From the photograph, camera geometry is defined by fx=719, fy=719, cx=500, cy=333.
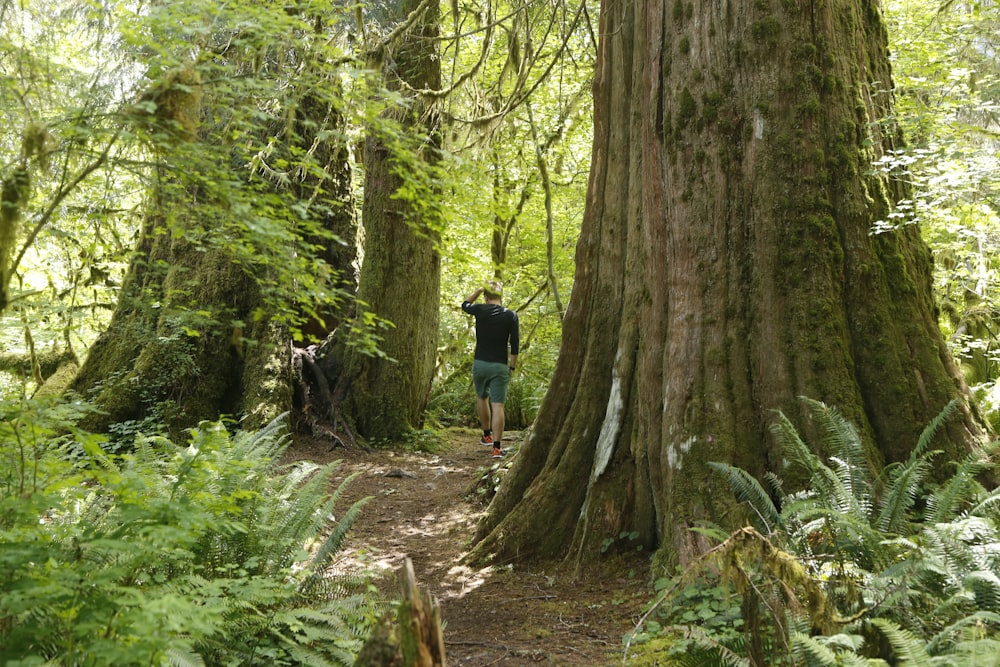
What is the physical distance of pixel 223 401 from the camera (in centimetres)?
995

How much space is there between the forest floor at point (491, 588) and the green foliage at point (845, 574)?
0.40 metres

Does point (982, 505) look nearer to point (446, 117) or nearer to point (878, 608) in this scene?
point (878, 608)

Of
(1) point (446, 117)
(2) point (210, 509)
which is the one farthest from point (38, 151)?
(1) point (446, 117)

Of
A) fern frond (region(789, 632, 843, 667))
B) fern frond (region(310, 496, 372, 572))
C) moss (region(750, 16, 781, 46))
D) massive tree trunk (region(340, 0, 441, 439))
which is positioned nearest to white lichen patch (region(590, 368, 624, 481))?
fern frond (region(310, 496, 372, 572))

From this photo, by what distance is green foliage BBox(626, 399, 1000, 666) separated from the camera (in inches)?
107

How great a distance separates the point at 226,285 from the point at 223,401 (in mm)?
1654

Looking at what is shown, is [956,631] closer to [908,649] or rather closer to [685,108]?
[908,649]

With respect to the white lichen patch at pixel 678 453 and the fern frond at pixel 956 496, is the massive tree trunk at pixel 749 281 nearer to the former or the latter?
the white lichen patch at pixel 678 453

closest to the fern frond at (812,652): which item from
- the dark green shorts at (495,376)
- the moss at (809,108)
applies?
the moss at (809,108)

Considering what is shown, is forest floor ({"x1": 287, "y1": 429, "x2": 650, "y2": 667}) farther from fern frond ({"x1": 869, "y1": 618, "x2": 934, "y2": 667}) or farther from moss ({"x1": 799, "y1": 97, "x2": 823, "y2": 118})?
moss ({"x1": 799, "y1": 97, "x2": 823, "y2": 118})

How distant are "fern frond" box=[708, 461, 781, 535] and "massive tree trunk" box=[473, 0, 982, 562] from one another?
22 cm

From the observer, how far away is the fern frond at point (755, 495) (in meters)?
3.97

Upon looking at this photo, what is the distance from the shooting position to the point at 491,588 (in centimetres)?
510

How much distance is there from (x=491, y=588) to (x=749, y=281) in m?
2.76
